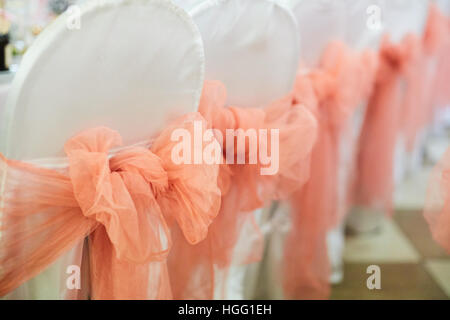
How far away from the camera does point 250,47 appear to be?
974 millimetres

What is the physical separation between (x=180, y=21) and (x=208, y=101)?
186 mm

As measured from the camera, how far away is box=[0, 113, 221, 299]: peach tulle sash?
72 centimetres

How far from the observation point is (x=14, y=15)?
1480mm

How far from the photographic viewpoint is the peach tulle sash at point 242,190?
100cm

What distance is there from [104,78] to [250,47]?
1.12 ft

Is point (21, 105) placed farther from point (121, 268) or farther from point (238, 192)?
point (238, 192)

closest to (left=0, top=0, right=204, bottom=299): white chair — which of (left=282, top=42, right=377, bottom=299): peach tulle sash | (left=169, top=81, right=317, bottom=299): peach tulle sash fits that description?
(left=169, top=81, right=317, bottom=299): peach tulle sash

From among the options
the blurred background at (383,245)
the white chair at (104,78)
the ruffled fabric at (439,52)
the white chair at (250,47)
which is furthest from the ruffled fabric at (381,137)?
the white chair at (104,78)

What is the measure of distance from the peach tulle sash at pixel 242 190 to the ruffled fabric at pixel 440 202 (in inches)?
10.1

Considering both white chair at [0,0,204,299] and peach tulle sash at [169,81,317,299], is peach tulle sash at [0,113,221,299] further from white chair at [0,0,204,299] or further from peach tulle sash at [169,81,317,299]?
peach tulle sash at [169,81,317,299]

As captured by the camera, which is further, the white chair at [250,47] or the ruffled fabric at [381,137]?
the ruffled fabric at [381,137]

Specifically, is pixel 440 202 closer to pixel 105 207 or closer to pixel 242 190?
pixel 242 190

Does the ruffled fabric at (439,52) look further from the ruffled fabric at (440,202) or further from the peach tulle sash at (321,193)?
the ruffled fabric at (440,202)
